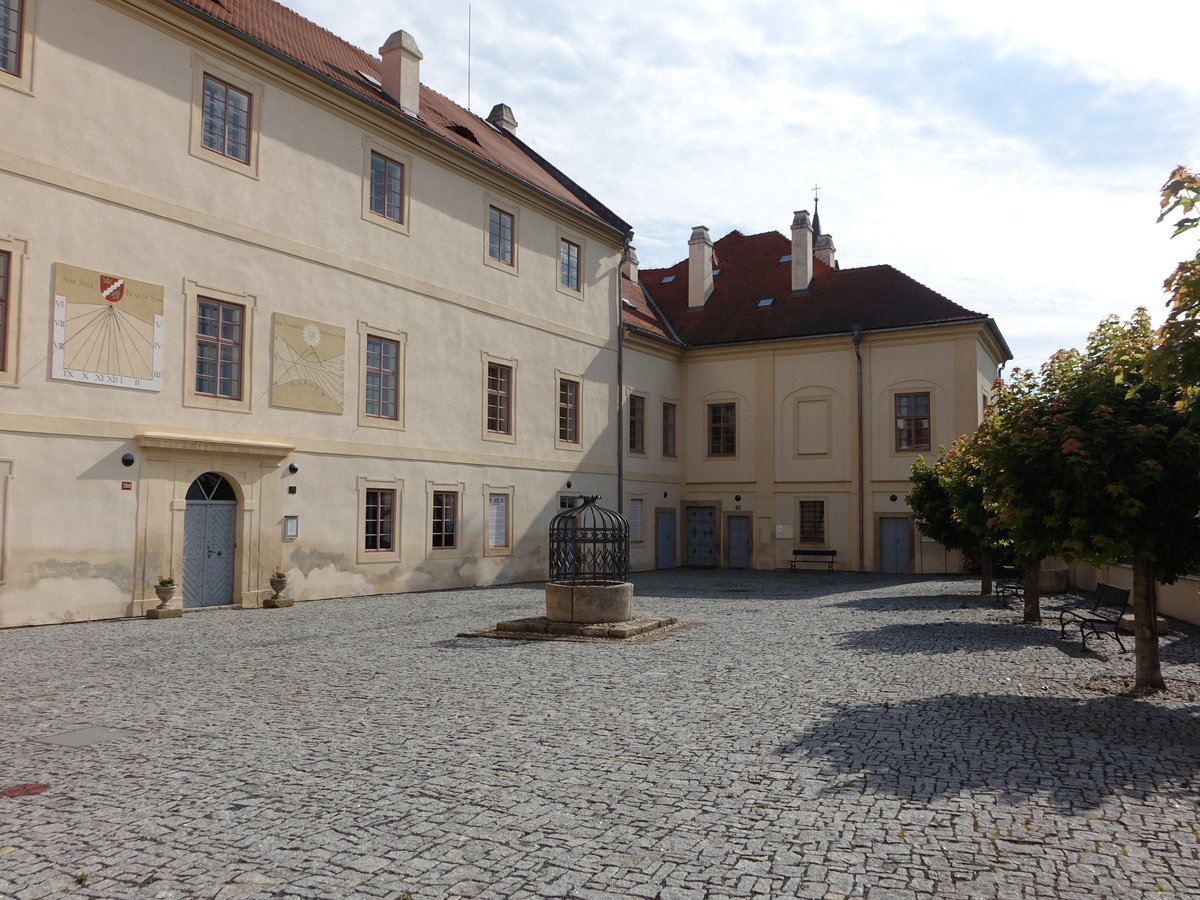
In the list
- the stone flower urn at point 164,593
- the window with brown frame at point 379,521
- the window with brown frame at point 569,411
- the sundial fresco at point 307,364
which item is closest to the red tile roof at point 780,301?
the window with brown frame at point 569,411

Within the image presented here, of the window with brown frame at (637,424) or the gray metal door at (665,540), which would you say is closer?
the window with brown frame at (637,424)

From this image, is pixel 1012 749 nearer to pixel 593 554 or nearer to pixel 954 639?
pixel 954 639

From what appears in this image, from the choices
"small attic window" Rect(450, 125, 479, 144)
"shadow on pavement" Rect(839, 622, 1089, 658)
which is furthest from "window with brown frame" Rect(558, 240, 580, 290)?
"shadow on pavement" Rect(839, 622, 1089, 658)

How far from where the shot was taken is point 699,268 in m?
35.0

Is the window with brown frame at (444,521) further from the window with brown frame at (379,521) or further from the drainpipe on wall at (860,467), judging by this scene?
the drainpipe on wall at (860,467)

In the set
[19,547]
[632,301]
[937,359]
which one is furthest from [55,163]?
[937,359]

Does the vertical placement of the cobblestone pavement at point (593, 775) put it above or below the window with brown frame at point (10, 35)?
below

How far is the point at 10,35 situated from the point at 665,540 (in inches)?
879

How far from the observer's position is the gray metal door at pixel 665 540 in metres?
31.2

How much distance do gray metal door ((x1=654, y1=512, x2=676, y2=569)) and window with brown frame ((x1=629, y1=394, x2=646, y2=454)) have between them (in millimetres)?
2430

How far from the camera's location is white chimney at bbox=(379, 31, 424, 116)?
22.3 metres

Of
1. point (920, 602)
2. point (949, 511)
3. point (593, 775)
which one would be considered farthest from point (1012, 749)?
point (949, 511)

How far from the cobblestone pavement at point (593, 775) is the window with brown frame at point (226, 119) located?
9680mm

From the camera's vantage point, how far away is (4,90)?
1419 cm
